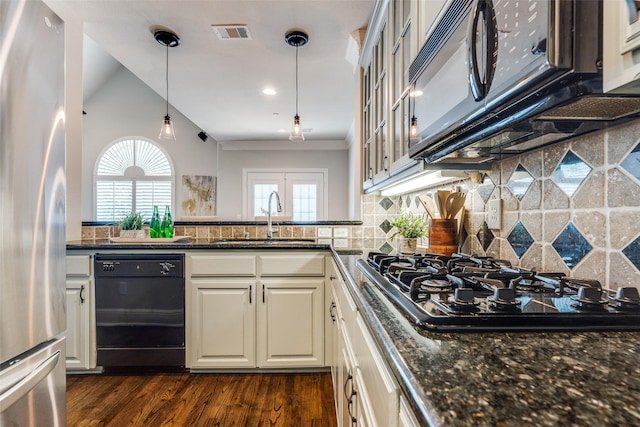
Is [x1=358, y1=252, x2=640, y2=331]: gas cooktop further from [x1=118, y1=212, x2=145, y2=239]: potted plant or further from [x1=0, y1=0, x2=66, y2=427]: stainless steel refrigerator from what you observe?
[x1=118, y1=212, x2=145, y2=239]: potted plant

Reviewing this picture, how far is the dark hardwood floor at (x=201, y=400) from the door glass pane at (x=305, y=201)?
16.0ft

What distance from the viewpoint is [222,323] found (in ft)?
7.19

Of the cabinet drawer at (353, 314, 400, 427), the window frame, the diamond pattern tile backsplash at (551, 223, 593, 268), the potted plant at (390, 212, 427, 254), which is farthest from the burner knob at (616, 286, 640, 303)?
the window frame

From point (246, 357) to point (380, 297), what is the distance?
5.45ft

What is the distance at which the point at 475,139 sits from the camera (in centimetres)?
95

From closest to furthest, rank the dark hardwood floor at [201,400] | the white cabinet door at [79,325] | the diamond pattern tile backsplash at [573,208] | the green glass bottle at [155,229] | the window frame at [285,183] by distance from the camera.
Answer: the diamond pattern tile backsplash at [573,208], the dark hardwood floor at [201,400], the white cabinet door at [79,325], the green glass bottle at [155,229], the window frame at [285,183]

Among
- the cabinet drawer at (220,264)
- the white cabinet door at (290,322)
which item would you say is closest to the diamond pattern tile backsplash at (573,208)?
the white cabinet door at (290,322)

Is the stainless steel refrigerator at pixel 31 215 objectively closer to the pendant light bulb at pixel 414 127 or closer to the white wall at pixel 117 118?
the pendant light bulb at pixel 414 127

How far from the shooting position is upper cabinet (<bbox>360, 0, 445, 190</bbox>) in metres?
1.33

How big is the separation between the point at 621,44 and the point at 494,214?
0.95m

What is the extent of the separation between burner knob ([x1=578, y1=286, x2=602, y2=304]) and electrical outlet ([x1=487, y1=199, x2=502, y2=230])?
63 centimetres

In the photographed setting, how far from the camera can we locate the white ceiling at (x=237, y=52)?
7.79ft

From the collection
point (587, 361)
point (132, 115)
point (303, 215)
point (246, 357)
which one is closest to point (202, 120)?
point (132, 115)

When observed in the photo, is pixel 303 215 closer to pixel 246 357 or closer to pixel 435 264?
pixel 246 357
